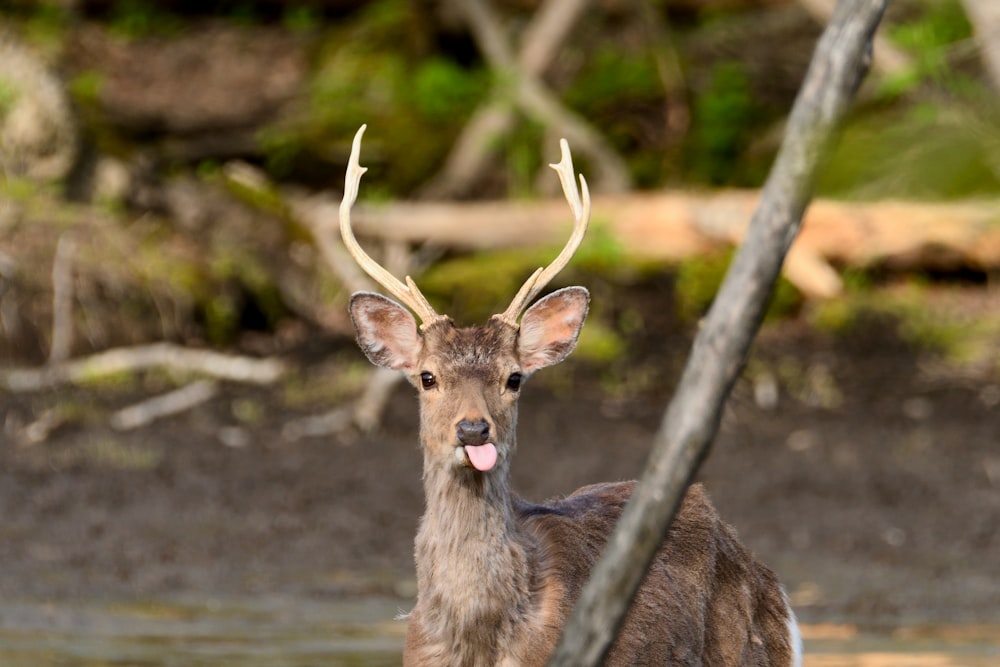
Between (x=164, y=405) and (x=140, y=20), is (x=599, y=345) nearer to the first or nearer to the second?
(x=164, y=405)

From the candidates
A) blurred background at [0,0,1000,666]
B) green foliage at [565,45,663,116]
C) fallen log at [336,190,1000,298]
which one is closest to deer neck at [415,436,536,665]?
blurred background at [0,0,1000,666]

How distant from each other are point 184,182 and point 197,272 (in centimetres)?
123

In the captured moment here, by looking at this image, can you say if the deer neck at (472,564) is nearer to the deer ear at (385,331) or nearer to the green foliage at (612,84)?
the deer ear at (385,331)

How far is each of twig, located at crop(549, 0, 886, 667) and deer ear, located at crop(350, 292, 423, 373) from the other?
2885 mm

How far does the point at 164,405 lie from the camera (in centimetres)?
1383

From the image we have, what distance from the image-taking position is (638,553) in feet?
13.3

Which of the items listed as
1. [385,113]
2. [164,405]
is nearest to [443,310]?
[164,405]

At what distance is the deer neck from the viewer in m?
6.12

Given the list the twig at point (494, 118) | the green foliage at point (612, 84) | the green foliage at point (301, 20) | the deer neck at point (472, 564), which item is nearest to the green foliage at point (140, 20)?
the green foliage at point (301, 20)

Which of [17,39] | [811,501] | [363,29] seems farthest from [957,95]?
[363,29]

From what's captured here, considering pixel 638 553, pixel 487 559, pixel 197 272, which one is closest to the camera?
pixel 638 553

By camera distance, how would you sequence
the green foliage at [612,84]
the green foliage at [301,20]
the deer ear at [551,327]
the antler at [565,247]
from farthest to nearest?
the green foliage at [301,20]
the green foliage at [612,84]
the deer ear at [551,327]
the antler at [565,247]

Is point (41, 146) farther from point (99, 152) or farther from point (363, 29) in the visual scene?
point (363, 29)

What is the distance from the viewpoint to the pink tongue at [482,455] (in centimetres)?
614
